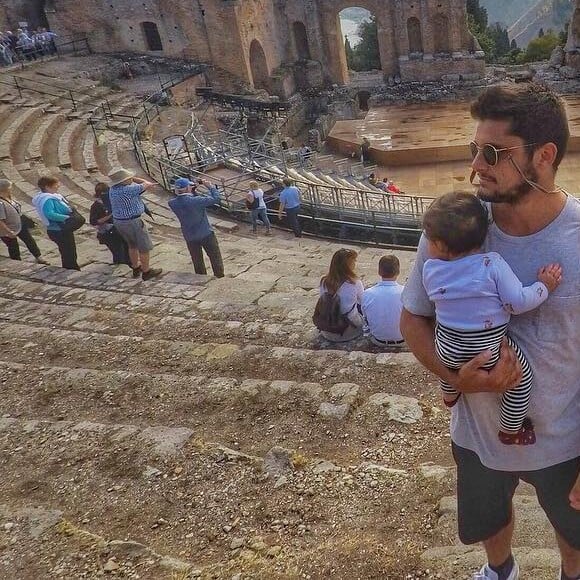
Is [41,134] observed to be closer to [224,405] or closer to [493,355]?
[224,405]

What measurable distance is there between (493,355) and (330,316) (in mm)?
3306

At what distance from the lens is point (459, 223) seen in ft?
6.29

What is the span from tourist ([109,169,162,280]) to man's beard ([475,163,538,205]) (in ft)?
18.6

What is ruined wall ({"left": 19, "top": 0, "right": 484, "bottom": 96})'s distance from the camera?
2228 centimetres

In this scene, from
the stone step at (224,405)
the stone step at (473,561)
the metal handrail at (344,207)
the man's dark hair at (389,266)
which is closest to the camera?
the stone step at (473,561)

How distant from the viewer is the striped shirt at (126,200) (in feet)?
22.9

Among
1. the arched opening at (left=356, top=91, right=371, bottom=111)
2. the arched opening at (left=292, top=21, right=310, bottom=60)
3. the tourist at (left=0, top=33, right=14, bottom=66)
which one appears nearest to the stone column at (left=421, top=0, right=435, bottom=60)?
the arched opening at (left=356, top=91, right=371, bottom=111)

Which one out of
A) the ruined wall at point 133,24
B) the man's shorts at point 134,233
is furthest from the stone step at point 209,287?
the ruined wall at point 133,24

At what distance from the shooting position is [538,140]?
1.85m

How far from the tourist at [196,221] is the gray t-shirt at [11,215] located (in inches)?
83.2

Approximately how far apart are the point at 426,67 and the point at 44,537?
23.4m

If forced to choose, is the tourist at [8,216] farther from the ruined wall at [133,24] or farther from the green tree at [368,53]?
the green tree at [368,53]

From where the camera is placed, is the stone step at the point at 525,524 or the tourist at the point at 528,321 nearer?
the tourist at the point at 528,321

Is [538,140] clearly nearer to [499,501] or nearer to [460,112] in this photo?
[499,501]
